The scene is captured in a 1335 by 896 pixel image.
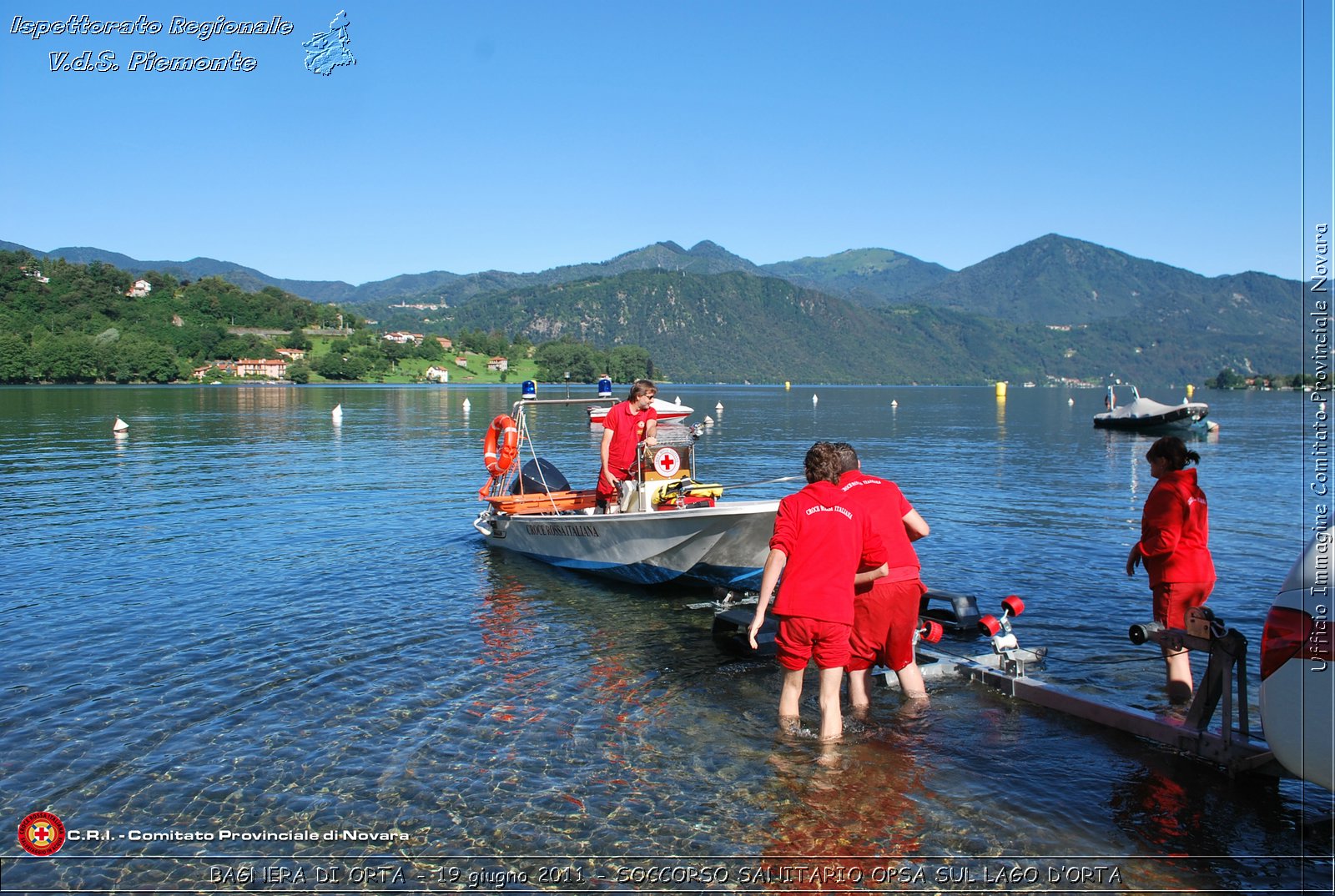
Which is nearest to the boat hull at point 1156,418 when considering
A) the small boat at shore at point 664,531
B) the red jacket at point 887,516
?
the small boat at shore at point 664,531

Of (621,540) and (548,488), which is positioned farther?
(548,488)

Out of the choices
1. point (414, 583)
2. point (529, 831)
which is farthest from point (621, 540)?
point (529, 831)

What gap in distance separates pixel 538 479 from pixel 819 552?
12.3m

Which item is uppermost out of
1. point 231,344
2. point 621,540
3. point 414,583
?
point 231,344

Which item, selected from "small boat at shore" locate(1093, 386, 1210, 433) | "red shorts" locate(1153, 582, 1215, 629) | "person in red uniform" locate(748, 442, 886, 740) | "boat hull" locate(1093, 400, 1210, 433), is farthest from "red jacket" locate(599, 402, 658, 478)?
"boat hull" locate(1093, 400, 1210, 433)

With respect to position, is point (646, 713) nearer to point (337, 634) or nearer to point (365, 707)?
point (365, 707)

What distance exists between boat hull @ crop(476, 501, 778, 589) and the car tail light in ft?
24.3

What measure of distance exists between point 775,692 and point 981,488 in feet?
66.1

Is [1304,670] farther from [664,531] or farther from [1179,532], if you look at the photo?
[664,531]

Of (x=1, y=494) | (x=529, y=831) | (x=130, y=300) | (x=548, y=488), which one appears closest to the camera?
(x=529, y=831)

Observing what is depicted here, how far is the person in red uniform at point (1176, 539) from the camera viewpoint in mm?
7586

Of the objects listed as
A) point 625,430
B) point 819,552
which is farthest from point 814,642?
point 625,430

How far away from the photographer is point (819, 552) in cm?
680

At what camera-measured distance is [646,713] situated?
8672 millimetres
